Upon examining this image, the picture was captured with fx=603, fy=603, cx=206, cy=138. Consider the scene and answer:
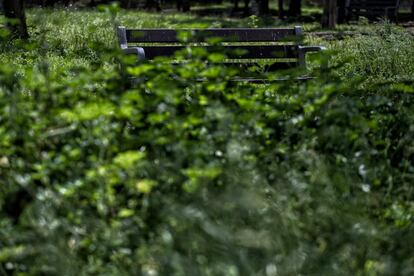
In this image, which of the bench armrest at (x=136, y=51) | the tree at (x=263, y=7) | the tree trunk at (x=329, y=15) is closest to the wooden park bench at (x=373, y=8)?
the tree trunk at (x=329, y=15)

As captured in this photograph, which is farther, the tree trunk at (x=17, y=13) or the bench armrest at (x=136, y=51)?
the tree trunk at (x=17, y=13)

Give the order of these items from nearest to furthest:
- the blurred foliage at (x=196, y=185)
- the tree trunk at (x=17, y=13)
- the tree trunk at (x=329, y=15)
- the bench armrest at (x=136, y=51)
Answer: the blurred foliage at (x=196, y=185) → the bench armrest at (x=136, y=51) → the tree trunk at (x=17, y=13) → the tree trunk at (x=329, y=15)

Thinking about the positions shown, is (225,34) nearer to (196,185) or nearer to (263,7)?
(196,185)

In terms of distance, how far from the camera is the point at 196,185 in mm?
2604

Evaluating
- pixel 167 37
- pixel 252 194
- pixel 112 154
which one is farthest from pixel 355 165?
pixel 167 37

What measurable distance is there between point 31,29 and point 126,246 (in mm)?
8262

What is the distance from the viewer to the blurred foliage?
2.42 m

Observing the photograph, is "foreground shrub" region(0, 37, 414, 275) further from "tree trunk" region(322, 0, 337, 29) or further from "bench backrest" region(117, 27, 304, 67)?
"tree trunk" region(322, 0, 337, 29)

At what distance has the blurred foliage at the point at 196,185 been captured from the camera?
7.93ft

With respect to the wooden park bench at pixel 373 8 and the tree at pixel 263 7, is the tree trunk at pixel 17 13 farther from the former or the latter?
the tree at pixel 263 7

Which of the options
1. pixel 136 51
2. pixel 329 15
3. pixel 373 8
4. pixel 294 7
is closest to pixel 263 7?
pixel 294 7

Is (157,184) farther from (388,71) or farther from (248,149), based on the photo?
(388,71)

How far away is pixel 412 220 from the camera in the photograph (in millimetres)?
2916

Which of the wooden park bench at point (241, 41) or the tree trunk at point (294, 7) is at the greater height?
the wooden park bench at point (241, 41)
